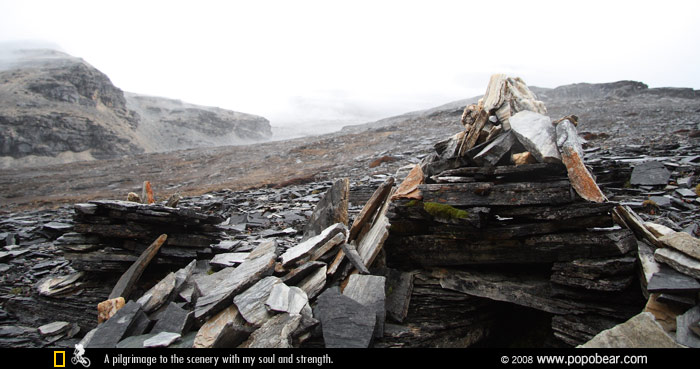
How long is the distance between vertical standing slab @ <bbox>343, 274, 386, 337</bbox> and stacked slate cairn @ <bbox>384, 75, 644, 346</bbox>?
354 mm

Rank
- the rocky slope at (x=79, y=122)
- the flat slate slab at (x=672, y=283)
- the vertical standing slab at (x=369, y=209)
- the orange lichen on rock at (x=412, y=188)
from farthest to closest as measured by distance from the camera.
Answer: the rocky slope at (x=79, y=122)
the vertical standing slab at (x=369, y=209)
the orange lichen on rock at (x=412, y=188)
the flat slate slab at (x=672, y=283)

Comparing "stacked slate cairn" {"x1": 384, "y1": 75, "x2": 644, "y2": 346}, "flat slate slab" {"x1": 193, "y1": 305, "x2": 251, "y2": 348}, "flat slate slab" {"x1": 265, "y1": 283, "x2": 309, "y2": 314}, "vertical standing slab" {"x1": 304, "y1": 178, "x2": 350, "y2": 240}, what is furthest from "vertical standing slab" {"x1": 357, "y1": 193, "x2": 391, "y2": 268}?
"flat slate slab" {"x1": 193, "y1": 305, "x2": 251, "y2": 348}

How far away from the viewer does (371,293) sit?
5199 millimetres

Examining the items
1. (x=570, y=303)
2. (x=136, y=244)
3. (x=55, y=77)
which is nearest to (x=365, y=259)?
(x=570, y=303)

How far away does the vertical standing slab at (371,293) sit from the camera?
4.92 metres

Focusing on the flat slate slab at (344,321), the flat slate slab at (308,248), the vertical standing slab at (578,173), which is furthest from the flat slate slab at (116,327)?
the vertical standing slab at (578,173)

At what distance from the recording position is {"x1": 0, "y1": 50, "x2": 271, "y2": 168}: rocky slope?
2485 inches

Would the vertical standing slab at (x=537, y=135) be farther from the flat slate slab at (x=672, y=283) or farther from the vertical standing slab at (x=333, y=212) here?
the vertical standing slab at (x=333, y=212)

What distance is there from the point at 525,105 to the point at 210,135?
107 m

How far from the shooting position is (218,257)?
24.1 ft

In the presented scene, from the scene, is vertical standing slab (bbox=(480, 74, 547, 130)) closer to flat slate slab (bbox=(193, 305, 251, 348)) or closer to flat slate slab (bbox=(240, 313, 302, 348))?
flat slate slab (bbox=(240, 313, 302, 348))

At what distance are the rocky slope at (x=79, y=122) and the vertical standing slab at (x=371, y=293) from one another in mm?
83392

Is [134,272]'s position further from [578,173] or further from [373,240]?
[578,173]

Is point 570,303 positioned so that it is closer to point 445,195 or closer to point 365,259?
point 445,195
